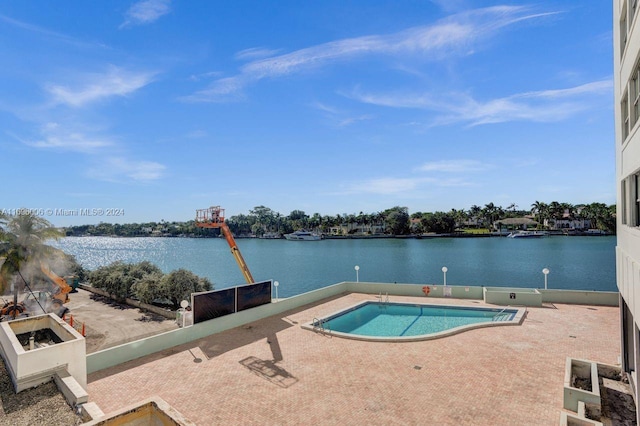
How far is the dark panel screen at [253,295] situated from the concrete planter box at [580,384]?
13.4 meters

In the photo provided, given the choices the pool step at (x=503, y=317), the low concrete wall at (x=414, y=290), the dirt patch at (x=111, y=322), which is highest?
the low concrete wall at (x=414, y=290)

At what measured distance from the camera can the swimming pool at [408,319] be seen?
60.0 ft

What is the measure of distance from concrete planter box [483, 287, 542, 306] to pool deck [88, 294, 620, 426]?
3.53m

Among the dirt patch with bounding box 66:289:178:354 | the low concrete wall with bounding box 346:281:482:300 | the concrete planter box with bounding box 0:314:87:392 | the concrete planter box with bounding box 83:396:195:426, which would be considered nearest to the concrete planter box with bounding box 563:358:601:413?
the concrete planter box with bounding box 83:396:195:426

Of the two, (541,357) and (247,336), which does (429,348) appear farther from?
(247,336)

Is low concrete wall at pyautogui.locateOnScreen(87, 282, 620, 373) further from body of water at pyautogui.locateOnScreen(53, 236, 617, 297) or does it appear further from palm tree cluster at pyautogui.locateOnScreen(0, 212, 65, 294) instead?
body of water at pyautogui.locateOnScreen(53, 236, 617, 297)

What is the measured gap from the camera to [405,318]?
68.8 ft

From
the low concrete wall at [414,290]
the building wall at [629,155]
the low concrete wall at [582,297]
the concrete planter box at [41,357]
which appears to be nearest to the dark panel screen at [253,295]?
the low concrete wall at [414,290]

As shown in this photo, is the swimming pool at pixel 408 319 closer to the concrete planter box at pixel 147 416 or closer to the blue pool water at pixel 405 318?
the blue pool water at pixel 405 318

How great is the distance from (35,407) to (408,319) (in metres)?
17.2

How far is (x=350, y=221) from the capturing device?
142 m

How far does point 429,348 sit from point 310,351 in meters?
4.68

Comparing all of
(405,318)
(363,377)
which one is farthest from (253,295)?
(405,318)

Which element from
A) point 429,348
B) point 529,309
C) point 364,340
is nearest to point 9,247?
point 364,340
